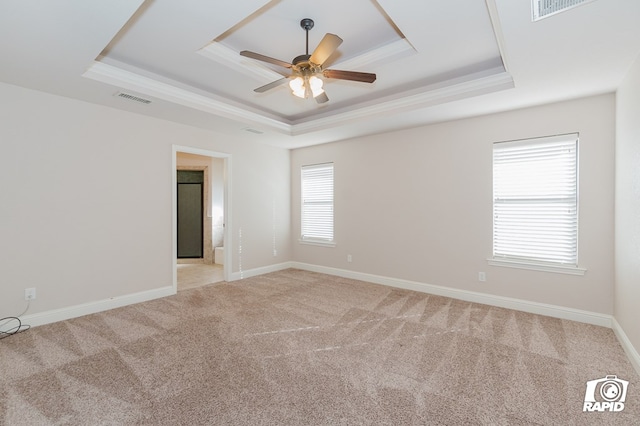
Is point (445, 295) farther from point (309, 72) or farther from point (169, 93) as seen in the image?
point (169, 93)

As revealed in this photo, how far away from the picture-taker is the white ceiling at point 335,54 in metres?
2.07

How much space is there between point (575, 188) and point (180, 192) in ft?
25.4

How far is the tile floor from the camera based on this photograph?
16.5ft

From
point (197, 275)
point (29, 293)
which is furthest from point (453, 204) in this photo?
point (29, 293)

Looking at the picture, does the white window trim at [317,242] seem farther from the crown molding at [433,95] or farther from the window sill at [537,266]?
the window sill at [537,266]

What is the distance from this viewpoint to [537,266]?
3.53 metres

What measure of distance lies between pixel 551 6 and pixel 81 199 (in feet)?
15.9

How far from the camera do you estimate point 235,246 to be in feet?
17.1

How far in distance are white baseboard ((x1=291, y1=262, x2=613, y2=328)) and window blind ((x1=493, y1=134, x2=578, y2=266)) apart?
55 centimetres

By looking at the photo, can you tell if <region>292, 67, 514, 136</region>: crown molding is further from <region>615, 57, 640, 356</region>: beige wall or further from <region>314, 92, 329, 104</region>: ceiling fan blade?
<region>314, 92, 329, 104</region>: ceiling fan blade

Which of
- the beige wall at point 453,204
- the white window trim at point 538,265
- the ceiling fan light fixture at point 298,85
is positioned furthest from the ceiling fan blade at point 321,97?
the white window trim at point 538,265

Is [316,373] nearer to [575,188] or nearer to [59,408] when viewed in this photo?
[59,408]

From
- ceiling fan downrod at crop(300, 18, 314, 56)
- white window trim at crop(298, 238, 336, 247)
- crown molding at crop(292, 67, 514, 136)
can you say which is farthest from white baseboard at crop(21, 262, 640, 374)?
ceiling fan downrod at crop(300, 18, 314, 56)

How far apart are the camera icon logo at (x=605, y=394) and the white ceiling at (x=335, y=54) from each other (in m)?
2.58
